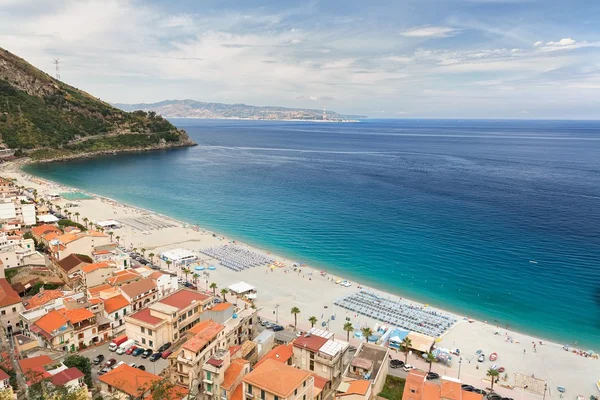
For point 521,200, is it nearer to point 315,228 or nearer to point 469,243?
point 469,243

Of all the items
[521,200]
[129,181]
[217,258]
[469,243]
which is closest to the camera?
[217,258]

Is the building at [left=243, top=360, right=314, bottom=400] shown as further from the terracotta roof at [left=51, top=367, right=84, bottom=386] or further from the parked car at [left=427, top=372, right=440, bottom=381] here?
the parked car at [left=427, top=372, right=440, bottom=381]

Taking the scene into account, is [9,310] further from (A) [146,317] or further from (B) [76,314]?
(A) [146,317]

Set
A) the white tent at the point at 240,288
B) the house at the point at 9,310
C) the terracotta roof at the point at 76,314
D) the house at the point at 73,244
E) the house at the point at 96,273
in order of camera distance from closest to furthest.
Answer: the terracotta roof at the point at 76,314 < the house at the point at 9,310 < the house at the point at 96,273 < the white tent at the point at 240,288 < the house at the point at 73,244

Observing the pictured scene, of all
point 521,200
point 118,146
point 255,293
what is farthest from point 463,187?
point 118,146

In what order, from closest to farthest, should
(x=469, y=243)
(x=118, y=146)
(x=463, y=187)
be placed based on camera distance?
(x=469, y=243) < (x=463, y=187) < (x=118, y=146)

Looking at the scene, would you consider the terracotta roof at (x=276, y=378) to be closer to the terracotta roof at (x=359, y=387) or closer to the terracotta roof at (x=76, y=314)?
the terracotta roof at (x=359, y=387)

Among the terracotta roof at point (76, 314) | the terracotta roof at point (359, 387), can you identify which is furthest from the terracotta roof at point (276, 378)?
the terracotta roof at point (76, 314)
